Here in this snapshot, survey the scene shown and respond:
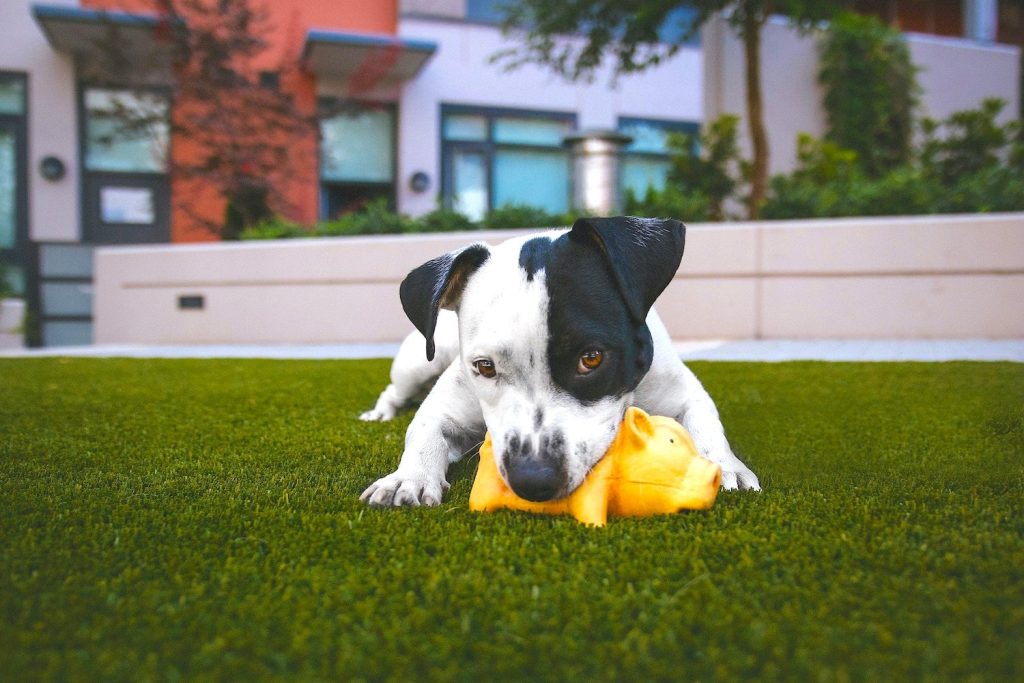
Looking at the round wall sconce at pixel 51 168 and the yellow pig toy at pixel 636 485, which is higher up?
the round wall sconce at pixel 51 168

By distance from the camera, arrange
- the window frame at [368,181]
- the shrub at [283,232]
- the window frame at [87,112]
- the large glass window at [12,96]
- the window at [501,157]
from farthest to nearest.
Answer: the window at [501,157] → the window frame at [368,181] → the window frame at [87,112] → the large glass window at [12,96] → the shrub at [283,232]

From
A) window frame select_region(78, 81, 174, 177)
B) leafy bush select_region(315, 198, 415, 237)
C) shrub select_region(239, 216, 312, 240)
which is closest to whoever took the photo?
leafy bush select_region(315, 198, 415, 237)

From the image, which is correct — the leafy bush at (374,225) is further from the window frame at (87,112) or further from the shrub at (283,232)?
the window frame at (87,112)

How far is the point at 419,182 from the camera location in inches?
543

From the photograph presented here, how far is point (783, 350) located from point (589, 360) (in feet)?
16.6

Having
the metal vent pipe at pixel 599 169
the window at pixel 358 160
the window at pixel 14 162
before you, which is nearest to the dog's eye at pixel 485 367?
the metal vent pipe at pixel 599 169

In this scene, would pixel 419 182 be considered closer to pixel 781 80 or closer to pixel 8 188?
pixel 8 188

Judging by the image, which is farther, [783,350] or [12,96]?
[12,96]

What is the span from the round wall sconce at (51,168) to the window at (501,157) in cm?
623

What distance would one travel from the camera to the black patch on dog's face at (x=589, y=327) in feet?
7.22

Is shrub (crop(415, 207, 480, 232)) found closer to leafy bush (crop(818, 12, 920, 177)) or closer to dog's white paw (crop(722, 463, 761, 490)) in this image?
dog's white paw (crop(722, 463, 761, 490))

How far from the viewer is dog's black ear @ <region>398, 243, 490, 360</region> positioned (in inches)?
98.0

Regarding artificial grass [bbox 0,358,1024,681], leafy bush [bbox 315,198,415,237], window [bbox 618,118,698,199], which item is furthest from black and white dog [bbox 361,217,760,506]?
window [bbox 618,118,698,199]

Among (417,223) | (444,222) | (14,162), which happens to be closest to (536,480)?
(444,222)
